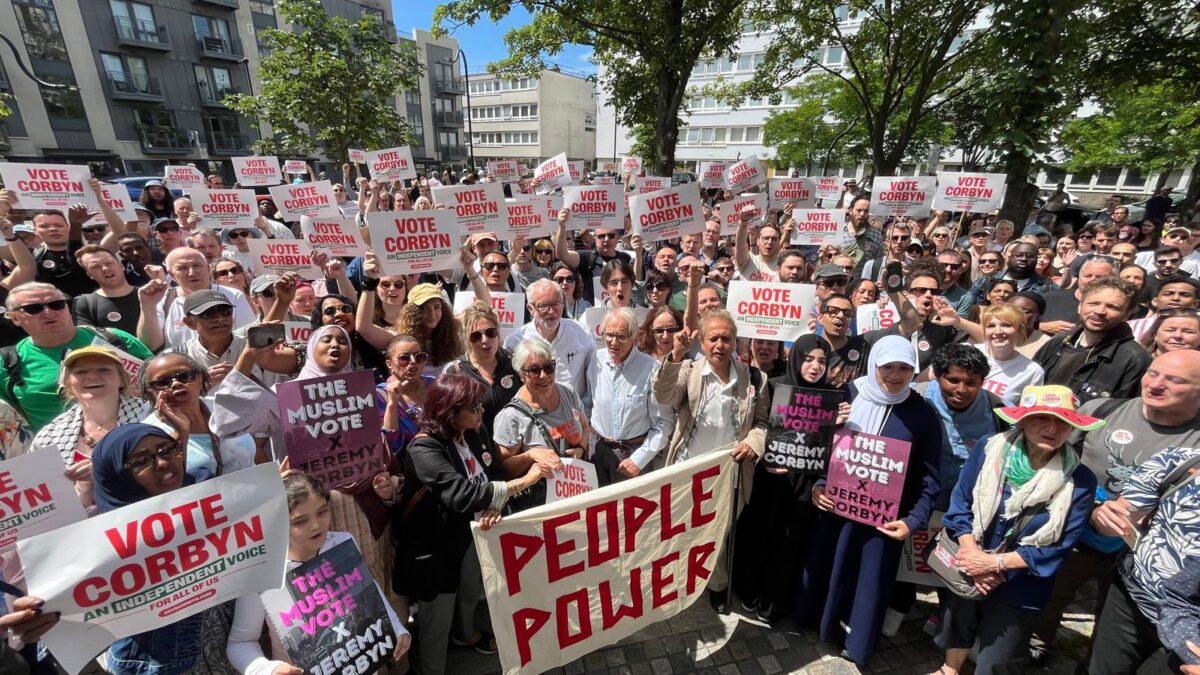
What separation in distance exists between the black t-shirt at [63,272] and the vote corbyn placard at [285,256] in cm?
191

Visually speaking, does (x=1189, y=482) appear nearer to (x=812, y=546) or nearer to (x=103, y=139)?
(x=812, y=546)

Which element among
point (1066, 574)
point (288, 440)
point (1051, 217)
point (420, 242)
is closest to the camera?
point (288, 440)

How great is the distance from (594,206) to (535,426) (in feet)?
16.6

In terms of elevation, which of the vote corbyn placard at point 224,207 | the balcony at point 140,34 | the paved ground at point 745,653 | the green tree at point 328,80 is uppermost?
the balcony at point 140,34

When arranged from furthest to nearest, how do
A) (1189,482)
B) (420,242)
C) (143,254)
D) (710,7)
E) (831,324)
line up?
(710,7) → (143,254) → (420,242) → (831,324) → (1189,482)

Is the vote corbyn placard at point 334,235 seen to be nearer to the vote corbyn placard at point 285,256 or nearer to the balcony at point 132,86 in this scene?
the vote corbyn placard at point 285,256

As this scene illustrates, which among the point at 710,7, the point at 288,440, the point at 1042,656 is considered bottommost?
the point at 1042,656

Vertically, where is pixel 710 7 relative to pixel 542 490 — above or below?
above

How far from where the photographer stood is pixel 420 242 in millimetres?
5207


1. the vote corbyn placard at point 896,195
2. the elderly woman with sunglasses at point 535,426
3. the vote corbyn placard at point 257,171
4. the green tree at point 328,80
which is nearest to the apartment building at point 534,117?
the green tree at point 328,80

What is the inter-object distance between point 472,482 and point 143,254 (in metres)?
5.78

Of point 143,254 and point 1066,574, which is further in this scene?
point 143,254

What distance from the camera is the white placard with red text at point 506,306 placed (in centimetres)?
499

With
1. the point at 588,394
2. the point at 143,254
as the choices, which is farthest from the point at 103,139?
the point at 588,394
